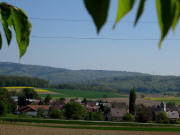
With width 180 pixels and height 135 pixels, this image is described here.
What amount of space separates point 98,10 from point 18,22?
256mm

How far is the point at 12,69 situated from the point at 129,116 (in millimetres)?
126078

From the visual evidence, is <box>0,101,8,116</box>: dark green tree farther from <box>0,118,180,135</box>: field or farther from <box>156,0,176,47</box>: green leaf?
<box>156,0,176,47</box>: green leaf

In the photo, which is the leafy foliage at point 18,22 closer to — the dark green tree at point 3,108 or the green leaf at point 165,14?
the green leaf at point 165,14

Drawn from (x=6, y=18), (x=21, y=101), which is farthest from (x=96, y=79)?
(x=6, y=18)

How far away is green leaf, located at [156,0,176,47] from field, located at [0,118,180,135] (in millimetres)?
15316

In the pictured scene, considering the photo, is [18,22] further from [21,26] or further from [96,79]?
[96,79]

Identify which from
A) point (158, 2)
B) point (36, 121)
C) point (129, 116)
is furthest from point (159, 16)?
point (129, 116)

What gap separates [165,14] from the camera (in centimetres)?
18

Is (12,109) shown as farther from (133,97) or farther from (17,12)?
(17,12)

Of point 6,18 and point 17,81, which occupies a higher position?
point 17,81

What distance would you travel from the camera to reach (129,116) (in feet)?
86.9

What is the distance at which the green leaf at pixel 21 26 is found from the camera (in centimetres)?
40

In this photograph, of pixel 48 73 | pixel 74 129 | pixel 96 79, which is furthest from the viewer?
pixel 48 73

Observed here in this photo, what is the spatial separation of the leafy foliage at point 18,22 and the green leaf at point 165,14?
0.24m
